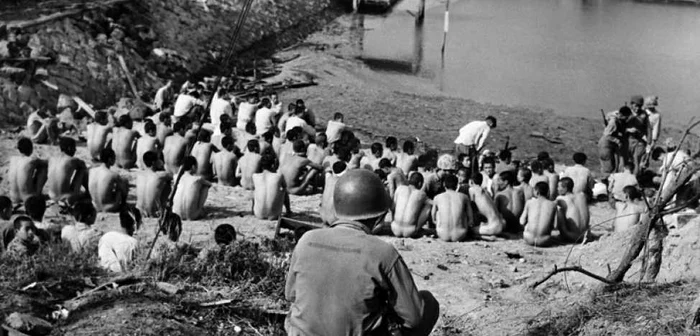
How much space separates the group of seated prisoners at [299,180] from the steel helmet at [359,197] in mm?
6021

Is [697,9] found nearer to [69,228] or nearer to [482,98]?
[482,98]

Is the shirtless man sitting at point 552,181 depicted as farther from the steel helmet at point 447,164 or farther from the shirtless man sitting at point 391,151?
the shirtless man sitting at point 391,151

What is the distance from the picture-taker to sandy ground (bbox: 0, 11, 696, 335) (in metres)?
8.16

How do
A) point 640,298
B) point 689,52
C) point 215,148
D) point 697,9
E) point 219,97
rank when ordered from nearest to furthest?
1. point 640,298
2. point 215,148
3. point 219,97
4. point 689,52
5. point 697,9

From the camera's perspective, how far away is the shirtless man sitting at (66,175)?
40.0ft

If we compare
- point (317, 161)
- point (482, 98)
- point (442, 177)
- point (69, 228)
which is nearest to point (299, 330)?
point (69, 228)

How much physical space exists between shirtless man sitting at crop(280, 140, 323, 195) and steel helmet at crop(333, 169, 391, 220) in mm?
9593

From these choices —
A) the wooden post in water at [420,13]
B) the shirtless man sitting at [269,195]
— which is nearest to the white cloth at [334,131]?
the shirtless man sitting at [269,195]

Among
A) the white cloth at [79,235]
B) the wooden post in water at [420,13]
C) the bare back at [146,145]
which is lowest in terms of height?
the white cloth at [79,235]

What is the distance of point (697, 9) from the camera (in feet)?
134

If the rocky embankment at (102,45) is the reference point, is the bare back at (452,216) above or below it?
below

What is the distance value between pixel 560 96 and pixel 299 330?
21.2 metres

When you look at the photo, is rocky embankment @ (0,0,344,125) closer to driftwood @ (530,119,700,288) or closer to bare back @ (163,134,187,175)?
bare back @ (163,134,187,175)

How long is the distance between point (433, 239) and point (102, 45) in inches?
432
